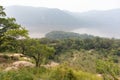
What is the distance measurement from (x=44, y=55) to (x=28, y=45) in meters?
1.33

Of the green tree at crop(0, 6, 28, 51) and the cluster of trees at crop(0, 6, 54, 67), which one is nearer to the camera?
the cluster of trees at crop(0, 6, 54, 67)

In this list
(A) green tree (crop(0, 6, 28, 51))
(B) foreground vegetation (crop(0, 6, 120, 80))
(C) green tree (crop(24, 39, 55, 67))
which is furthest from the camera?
(A) green tree (crop(0, 6, 28, 51))

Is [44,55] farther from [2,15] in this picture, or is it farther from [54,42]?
[54,42]

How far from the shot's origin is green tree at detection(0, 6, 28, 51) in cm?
1850

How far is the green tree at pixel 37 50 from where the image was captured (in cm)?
1714

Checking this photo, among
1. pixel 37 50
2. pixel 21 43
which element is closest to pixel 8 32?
pixel 21 43

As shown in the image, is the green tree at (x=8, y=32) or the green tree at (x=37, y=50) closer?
the green tree at (x=37, y=50)

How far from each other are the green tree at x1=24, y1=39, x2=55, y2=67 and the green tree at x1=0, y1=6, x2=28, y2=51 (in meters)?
0.93

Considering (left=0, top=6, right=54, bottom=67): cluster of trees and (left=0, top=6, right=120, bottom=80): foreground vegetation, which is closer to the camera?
(left=0, top=6, right=120, bottom=80): foreground vegetation

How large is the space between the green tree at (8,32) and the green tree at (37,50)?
93cm

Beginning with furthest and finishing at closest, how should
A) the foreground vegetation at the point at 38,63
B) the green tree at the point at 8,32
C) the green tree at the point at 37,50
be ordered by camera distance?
the green tree at the point at 8,32, the green tree at the point at 37,50, the foreground vegetation at the point at 38,63

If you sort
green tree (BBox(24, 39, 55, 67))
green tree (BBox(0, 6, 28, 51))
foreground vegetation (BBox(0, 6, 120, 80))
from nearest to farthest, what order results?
foreground vegetation (BBox(0, 6, 120, 80))
green tree (BBox(24, 39, 55, 67))
green tree (BBox(0, 6, 28, 51))

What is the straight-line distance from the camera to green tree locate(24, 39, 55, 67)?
56.2 ft

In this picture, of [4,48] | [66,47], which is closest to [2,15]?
[4,48]
